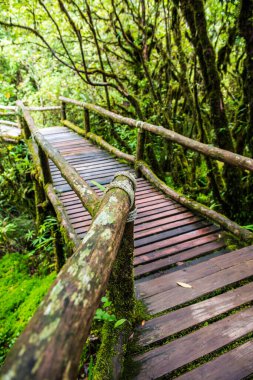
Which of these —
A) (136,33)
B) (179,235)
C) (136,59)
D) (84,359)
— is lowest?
(84,359)

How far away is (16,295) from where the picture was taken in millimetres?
5289

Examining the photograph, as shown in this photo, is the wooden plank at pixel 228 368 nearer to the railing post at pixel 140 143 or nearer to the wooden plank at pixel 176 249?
the wooden plank at pixel 176 249

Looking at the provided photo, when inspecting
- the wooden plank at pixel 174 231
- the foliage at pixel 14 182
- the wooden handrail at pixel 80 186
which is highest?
the wooden handrail at pixel 80 186

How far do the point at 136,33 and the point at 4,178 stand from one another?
214 inches

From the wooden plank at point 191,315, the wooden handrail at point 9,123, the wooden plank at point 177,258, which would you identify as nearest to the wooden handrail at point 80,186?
the wooden plank at point 191,315

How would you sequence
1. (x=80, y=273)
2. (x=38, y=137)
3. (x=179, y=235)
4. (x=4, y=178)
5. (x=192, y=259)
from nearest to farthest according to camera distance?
(x=80, y=273)
(x=192, y=259)
(x=179, y=235)
(x=38, y=137)
(x=4, y=178)

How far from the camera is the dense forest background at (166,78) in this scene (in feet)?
13.5

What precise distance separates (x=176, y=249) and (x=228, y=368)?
145 centimetres

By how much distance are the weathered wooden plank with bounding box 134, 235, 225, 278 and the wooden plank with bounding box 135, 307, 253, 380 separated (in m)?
0.89

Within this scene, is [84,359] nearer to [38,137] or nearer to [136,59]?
[38,137]

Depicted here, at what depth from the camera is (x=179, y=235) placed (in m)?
3.29

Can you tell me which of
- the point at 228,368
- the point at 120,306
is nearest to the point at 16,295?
the point at 120,306

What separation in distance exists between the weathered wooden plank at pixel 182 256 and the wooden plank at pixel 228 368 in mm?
1074

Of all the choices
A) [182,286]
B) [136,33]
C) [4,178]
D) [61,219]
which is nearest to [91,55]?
[136,33]
